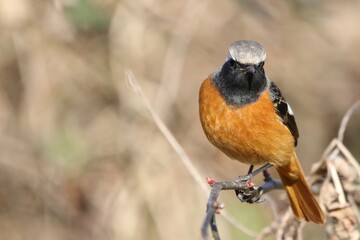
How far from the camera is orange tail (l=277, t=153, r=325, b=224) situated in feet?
15.3

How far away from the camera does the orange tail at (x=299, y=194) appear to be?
467cm

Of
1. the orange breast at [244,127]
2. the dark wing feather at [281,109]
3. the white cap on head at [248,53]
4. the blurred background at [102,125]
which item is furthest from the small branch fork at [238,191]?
the blurred background at [102,125]

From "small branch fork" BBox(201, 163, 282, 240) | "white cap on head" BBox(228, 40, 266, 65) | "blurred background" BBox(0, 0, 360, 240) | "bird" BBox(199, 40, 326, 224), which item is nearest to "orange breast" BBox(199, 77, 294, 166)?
"bird" BBox(199, 40, 326, 224)

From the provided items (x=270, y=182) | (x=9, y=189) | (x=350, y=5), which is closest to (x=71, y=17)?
(x=9, y=189)

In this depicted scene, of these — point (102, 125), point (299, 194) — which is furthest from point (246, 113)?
point (102, 125)

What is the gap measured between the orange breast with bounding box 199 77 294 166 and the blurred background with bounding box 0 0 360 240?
2023 mm

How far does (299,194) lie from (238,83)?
41.9 inches

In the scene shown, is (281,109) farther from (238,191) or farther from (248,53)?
(238,191)

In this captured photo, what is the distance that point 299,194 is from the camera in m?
4.93

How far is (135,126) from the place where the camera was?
268 inches

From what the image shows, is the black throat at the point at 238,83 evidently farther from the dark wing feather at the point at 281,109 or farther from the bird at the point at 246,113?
the dark wing feather at the point at 281,109

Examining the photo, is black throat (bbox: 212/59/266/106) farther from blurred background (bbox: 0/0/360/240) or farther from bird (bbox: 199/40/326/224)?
blurred background (bbox: 0/0/360/240)

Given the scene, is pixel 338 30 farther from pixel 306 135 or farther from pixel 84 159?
pixel 84 159

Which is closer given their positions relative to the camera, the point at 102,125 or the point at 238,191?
the point at 238,191
